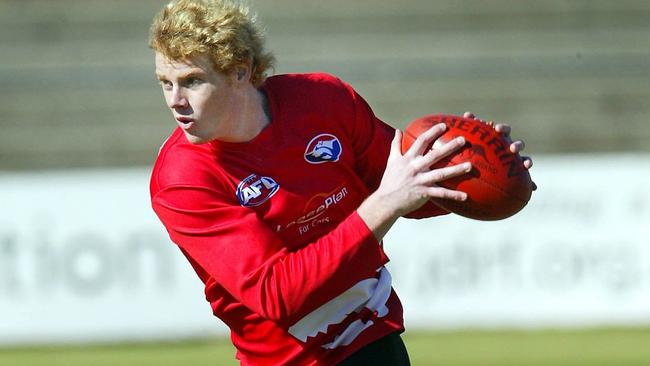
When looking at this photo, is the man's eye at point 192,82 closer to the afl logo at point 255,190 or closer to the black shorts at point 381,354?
the afl logo at point 255,190

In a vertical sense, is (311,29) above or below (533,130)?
above

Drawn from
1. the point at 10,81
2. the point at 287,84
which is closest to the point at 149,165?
the point at 10,81

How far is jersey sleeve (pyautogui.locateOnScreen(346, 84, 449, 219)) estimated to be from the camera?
3.43 metres

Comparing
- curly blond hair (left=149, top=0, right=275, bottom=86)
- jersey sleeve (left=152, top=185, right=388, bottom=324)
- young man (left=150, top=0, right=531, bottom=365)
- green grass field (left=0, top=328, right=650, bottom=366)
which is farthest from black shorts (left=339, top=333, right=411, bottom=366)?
green grass field (left=0, top=328, right=650, bottom=366)

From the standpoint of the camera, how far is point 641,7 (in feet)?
36.0

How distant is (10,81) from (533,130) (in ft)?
16.6

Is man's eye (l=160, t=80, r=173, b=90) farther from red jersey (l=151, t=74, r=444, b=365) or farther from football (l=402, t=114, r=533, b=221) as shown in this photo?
football (l=402, t=114, r=533, b=221)

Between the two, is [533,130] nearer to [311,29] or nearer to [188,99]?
[311,29]

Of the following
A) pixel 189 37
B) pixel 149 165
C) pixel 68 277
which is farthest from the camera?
pixel 149 165

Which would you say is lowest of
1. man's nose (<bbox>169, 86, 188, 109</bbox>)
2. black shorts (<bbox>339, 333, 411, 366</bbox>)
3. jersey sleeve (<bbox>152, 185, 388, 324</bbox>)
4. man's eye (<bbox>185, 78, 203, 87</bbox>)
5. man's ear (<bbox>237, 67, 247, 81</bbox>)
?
black shorts (<bbox>339, 333, 411, 366</bbox>)

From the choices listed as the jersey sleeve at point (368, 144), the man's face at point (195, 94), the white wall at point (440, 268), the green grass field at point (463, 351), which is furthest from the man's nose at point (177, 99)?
the white wall at point (440, 268)

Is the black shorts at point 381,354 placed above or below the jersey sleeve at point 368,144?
below

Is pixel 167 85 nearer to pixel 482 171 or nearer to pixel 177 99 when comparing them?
pixel 177 99

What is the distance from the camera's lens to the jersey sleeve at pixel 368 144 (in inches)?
135
